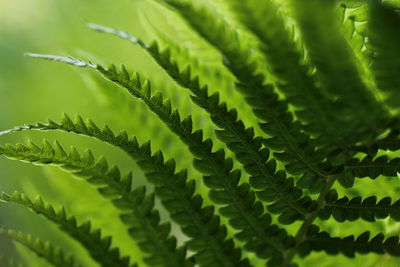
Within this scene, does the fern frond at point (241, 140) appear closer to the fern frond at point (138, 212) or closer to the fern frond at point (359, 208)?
the fern frond at point (359, 208)

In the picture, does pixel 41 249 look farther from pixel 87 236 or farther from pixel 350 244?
pixel 350 244

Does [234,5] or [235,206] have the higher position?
[234,5]

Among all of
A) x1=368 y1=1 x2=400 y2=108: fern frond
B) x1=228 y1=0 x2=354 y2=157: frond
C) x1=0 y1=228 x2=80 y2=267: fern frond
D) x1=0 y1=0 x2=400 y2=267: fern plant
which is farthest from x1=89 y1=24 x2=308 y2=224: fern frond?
x1=0 y1=228 x2=80 y2=267: fern frond

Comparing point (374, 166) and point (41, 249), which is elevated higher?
point (41, 249)

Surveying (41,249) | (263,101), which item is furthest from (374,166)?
(41,249)

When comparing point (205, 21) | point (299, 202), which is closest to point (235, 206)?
point (299, 202)

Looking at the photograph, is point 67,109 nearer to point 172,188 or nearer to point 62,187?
point 62,187

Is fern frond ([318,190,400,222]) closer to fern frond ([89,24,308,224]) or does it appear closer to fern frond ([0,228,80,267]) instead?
fern frond ([89,24,308,224])
